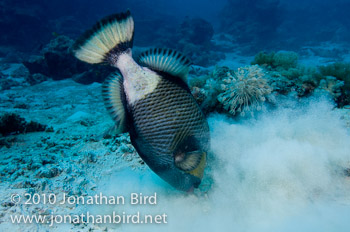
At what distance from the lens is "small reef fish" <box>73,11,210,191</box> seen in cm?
129

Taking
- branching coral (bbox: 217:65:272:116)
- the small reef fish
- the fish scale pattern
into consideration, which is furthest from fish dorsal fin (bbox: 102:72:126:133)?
branching coral (bbox: 217:65:272:116)

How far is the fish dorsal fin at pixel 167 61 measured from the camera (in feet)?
4.63

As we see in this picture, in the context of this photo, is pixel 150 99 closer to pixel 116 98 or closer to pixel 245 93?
pixel 116 98

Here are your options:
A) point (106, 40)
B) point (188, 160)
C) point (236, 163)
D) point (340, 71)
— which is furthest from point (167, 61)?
point (340, 71)

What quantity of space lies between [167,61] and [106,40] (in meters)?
0.47

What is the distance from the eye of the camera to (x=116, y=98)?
137 centimetres

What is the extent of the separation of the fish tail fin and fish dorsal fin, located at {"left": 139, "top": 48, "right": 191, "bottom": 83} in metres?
0.19

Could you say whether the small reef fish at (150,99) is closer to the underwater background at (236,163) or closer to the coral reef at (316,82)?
the underwater background at (236,163)

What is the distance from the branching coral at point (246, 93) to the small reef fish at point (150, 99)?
127 centimetres

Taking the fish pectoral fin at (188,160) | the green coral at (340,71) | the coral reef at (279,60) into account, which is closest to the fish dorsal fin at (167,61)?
the fish pectoral fin at (188,160)

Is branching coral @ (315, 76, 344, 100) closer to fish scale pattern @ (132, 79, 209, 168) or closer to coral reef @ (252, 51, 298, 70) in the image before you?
coral reef @ (252, 51, 298, 70)

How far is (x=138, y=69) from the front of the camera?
4.43 ft

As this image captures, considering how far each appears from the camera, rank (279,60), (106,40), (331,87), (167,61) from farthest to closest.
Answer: (279,60)
(331,87)
(167,61)
(106,40)

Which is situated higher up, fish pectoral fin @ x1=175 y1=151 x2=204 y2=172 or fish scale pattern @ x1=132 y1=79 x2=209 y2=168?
fish scale pattern @ x1=132 y1=79 x2=209 y2=168
